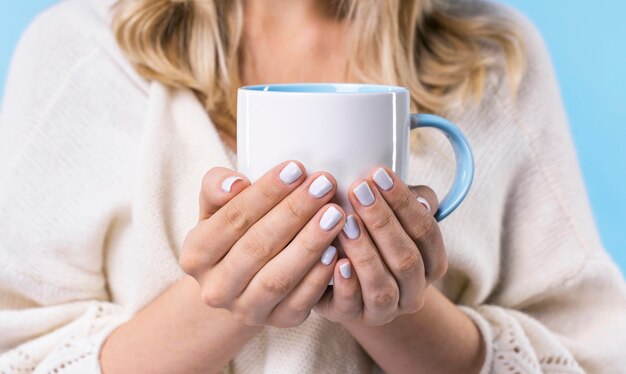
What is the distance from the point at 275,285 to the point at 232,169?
0.31m

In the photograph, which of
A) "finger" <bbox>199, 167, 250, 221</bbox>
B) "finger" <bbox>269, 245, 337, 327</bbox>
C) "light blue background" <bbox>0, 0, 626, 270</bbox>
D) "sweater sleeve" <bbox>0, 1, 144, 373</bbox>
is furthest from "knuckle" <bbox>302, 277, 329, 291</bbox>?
"light blue background" <bbox>0, 0, 626, 270</bbox>

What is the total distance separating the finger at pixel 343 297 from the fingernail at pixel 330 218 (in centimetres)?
5

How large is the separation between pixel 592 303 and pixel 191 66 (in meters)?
0.66

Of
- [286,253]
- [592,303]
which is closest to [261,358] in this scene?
[286,253]

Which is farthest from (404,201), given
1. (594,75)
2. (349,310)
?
(594,75)

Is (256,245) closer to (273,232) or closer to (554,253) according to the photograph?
(273,232)

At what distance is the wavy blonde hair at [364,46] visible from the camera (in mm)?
1169

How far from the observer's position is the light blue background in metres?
2.09

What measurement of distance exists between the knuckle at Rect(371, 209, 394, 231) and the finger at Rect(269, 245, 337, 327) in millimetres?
44

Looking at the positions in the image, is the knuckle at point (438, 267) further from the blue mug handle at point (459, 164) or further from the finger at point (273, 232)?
the finger at point (273, 232)

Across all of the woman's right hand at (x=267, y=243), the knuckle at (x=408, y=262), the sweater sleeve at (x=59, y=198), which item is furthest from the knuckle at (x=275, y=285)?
the sweater sleeve at (x=59, y=198)

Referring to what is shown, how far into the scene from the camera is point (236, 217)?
0.76 meters

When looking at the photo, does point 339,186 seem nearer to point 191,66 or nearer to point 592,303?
point 191,66

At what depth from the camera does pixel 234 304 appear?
0.82 meters
